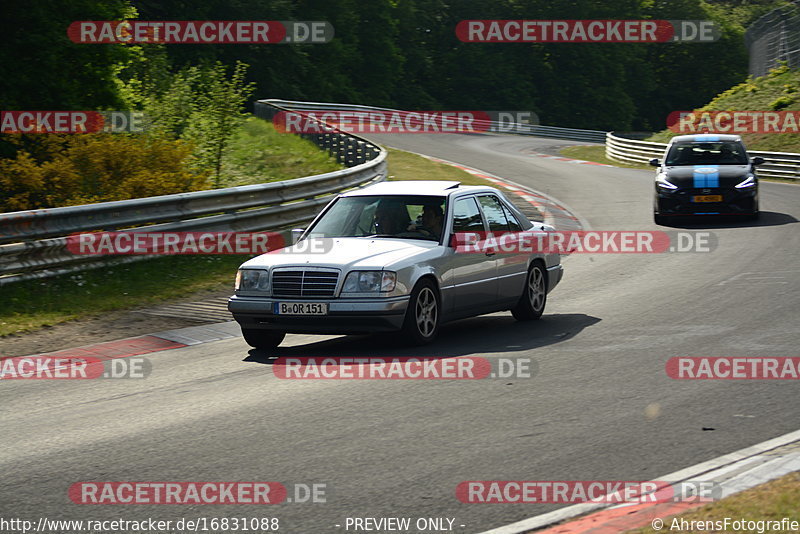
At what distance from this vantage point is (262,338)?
34.1 feet

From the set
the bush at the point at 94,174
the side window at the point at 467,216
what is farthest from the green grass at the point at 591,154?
the side window at the point at 467,216

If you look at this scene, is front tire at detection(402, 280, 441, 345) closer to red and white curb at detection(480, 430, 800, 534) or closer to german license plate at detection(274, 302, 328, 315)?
german license plate at detection(274, 302, 328, 315)

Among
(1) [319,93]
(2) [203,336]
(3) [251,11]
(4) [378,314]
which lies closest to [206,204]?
(2) [203,336]

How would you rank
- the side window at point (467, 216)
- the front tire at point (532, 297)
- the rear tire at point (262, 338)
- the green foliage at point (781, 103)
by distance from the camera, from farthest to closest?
the green foliage at point (781, 103), the front tire at point (532, 297), the side window at point (467, 216), the rear tire at point (262, 338)

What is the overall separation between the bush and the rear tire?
6.81 metres

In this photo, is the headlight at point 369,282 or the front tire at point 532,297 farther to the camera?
the front tire at point 532,297

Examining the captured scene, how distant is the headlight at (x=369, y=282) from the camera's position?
9.65m

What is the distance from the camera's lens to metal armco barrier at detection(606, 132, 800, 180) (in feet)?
109

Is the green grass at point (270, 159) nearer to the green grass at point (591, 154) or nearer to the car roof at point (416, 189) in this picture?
the car roof at point (416, 189)

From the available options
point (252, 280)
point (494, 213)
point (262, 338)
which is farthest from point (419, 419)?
point (494, 213)

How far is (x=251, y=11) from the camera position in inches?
2530

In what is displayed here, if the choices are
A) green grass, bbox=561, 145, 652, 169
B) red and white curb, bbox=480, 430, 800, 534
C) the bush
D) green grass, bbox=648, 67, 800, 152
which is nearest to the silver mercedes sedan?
red and white curb, bbox=480, 430, 800, 534

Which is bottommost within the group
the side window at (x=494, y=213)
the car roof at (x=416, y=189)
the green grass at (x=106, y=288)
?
the green grass at (x=106, y=288)

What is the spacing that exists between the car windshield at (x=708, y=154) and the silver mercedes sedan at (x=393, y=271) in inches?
436
